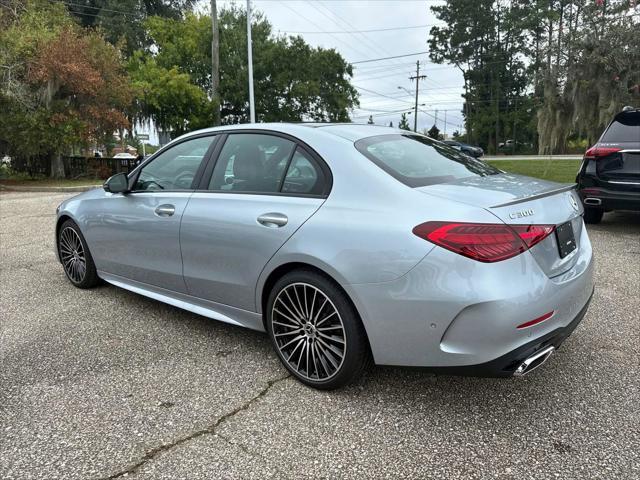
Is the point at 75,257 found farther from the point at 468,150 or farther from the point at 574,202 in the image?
the point at 468,150

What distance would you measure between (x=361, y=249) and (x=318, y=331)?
588 millimetres

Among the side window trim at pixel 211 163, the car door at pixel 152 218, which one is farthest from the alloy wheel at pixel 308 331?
the side window trim at pixel 211 163

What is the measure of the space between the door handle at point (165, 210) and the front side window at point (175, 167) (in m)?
0.17

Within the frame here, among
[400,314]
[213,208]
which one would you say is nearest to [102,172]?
[213,208]

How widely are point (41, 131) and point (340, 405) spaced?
17962 mm

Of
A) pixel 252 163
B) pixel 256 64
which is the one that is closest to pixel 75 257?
pixel 252 163

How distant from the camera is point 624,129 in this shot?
6234 mm

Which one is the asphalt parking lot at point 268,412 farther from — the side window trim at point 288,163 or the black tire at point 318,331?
the side window trim at point 288,163

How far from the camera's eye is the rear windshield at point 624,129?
6.14 metres

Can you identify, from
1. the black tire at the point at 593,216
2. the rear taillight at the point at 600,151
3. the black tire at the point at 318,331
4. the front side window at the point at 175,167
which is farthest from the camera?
the black tire at the point at 593,216

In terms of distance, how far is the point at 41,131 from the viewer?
1695 centimetres

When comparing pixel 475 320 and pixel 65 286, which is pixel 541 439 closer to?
pixel 475 320

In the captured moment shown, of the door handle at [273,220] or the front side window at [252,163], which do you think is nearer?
the door handle at [273,220]

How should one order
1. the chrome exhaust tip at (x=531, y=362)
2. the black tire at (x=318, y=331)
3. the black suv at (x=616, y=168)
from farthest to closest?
the black suv at (x=616, y=168), the black tire at (x=318, y=331), the chrome exhaust tip at (x=531, y=362)
